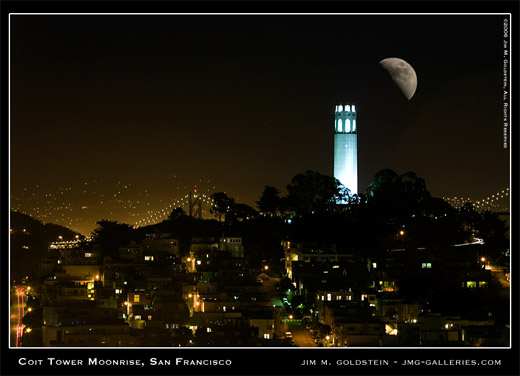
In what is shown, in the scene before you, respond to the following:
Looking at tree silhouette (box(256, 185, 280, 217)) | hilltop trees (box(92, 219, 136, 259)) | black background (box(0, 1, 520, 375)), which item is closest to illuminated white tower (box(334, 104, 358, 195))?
tree silhouette (box(256, 185, 280, 217))

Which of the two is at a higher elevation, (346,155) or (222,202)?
(346,155)

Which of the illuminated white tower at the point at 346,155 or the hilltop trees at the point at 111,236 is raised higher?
the illuminated white tower at the point at 346,155

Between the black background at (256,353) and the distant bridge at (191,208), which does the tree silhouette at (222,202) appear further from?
the black background at (256,353)

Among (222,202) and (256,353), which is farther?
(222,202)

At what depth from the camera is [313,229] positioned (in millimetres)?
18047

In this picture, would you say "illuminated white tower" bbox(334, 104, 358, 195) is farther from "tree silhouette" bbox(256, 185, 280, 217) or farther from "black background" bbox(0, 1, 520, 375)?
"black background" bbox(0, 1, 520, 375)

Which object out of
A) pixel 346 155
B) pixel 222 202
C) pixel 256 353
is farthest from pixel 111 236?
pixel 256 353

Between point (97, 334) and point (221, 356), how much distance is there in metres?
6.92

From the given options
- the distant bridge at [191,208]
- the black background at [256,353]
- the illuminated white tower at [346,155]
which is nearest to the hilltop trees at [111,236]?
the distant bridge at [191,208]

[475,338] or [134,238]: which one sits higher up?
[134,238]

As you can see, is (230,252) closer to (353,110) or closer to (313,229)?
(313,229)

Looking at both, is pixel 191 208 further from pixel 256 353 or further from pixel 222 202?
pixel 256 353

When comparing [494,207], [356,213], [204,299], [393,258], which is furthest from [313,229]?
[204,299]

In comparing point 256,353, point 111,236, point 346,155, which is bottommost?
point 256,353
